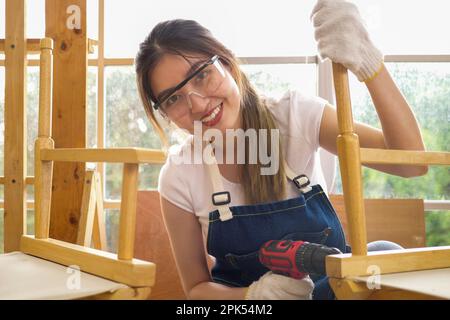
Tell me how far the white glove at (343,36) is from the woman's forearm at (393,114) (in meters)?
0.08

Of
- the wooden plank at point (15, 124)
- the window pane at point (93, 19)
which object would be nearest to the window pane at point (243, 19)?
the window pane at point (93, 19)

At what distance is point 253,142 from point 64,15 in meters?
0.88

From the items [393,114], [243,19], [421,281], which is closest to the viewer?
[421,281]

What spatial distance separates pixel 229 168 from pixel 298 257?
0.53 m

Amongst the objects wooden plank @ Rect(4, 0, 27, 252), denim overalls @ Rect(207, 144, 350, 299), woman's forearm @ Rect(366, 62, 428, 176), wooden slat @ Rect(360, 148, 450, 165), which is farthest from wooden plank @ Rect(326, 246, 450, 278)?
wooden plank @ Rect(4, 0, 27, 252)

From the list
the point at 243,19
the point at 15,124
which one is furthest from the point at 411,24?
the point at 15,124

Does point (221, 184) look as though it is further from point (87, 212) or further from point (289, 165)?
point (87, 212)

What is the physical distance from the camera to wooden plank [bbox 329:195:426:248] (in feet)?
6.48

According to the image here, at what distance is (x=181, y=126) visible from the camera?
53.1 inches

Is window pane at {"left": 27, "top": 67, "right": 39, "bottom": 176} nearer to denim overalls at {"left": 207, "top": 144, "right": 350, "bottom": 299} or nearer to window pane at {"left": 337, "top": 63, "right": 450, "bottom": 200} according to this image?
denim overalls at {"left": 207, "top": 144, "right": 350, "bottom": 299}

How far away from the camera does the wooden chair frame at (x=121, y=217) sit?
84 centimetres

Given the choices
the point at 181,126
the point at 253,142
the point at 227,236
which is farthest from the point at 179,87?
the point at 227,236

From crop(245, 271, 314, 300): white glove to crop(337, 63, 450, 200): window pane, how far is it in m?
1.17

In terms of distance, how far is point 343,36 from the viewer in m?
0.87
